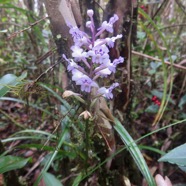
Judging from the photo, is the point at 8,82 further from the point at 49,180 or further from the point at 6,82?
the point at 49,180

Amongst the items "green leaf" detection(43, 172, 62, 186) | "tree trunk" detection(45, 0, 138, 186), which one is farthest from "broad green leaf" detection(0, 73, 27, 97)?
"green leaf" detection(43, 172, 62, 186)

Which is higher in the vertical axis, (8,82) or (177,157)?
(8,82)

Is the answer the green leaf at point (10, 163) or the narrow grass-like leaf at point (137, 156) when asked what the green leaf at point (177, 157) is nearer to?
the narrow grass-like leaf at point (137, 156)

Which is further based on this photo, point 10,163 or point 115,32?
point 115,32

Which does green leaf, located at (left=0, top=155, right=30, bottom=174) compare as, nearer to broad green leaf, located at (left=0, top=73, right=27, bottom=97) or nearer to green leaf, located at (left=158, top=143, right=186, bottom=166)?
broad green leaf, located at (left=0, top=73, right=27, bottom=97)

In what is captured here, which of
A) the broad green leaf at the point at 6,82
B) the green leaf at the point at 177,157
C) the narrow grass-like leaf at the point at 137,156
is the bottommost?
the narrow grass-like leaf at the point at 137,156

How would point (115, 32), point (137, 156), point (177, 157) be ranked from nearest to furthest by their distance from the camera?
1. point (177, 157)
2. point (137, 156)
3. point (115, 32)

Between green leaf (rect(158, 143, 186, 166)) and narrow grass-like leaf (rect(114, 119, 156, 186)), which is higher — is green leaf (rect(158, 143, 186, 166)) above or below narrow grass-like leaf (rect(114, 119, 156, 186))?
above

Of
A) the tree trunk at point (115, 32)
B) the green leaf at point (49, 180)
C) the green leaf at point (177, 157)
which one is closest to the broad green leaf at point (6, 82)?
the tree trunk at point (115, 32)

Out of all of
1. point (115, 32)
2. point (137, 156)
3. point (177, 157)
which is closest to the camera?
point (177, 157)

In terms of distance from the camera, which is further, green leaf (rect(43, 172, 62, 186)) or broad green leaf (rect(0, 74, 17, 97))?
broad green leaf (rect(0, 74, 17, 97))

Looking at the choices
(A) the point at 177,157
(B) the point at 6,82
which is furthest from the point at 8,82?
(A) the point at 177,157
